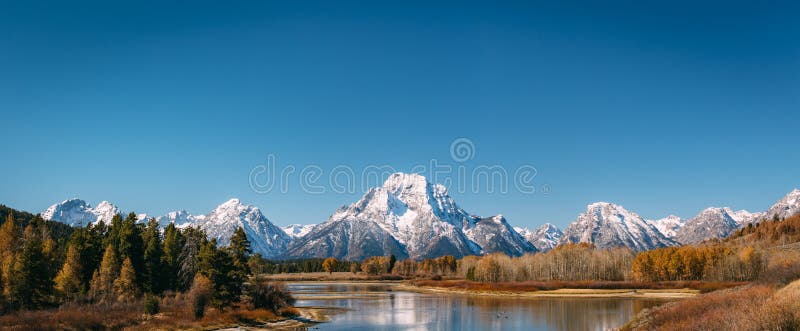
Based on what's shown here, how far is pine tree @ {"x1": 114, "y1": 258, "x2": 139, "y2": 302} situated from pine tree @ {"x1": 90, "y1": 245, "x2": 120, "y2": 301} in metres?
1.19

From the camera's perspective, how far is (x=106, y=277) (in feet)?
252

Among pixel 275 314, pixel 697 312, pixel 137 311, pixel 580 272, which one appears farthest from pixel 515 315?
pixel 580 272

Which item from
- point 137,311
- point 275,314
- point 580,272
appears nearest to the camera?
point 137,311

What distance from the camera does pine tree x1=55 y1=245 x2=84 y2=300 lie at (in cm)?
7564

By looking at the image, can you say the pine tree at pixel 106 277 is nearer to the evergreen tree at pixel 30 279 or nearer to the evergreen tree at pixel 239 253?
the evergreen tree at pixel 30 279

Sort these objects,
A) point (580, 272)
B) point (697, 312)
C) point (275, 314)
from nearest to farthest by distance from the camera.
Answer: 1. point (697, 312)
2. point (275, 314)
3. point (580, 272)

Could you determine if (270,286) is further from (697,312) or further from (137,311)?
(697,312)

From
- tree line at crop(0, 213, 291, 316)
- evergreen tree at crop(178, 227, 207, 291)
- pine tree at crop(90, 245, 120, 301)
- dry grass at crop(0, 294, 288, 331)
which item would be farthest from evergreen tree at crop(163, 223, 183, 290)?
dry grass at crop(0, 294, 288, 331)

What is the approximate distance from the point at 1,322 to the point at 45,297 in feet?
60.0

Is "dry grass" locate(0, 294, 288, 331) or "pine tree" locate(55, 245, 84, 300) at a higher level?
"pine tree" locate(55, 245, 84, 300)

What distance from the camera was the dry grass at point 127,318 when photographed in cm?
5231

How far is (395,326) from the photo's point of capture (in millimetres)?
68625

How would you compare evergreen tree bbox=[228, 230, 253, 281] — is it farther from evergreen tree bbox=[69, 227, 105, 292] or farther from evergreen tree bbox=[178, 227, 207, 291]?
evergreen tree bbox=[69, 227, 105, 292]

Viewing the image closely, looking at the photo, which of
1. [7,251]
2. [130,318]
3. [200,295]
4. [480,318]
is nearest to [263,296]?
[200,295]
